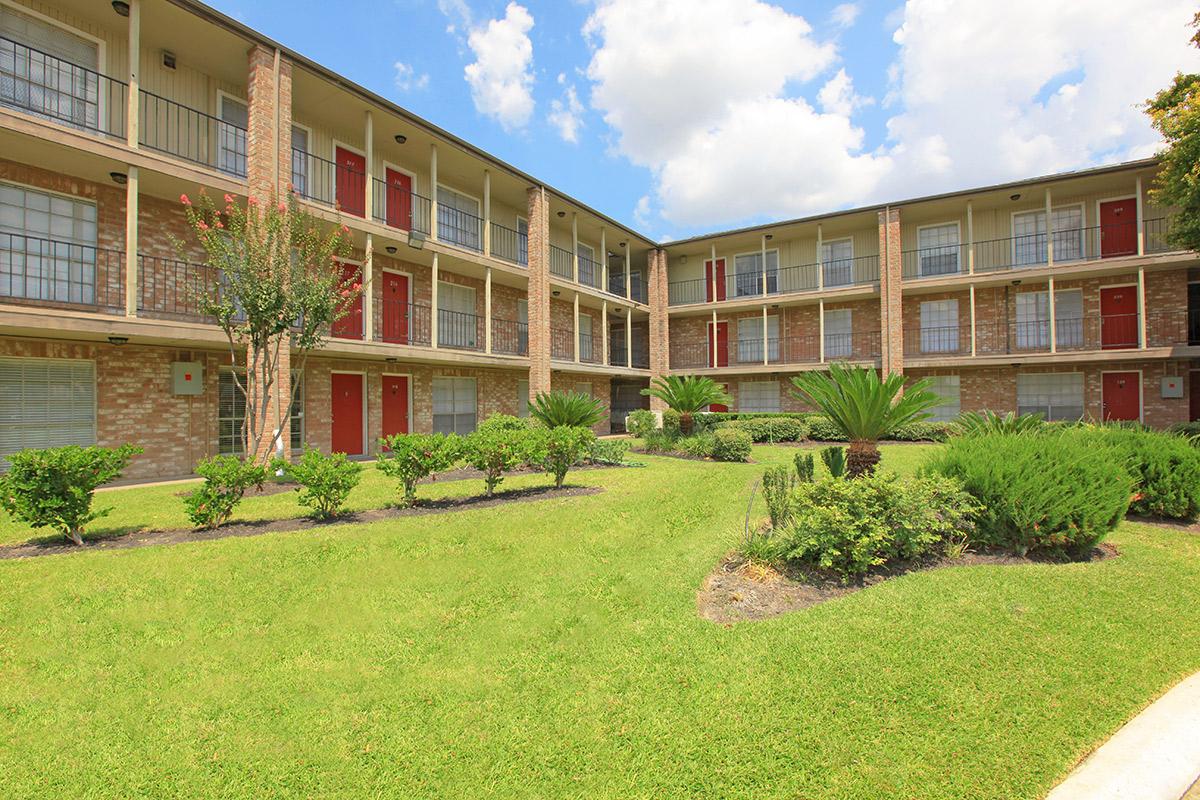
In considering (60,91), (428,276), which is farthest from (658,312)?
(60,91)

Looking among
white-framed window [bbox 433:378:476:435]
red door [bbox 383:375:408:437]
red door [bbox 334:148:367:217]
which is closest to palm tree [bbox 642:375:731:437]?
white-framed window [bbox 433:378:476:435]

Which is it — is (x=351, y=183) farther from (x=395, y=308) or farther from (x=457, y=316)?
(x=457, y=316)

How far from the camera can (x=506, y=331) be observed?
20312 millimetres

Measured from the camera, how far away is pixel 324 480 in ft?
23.3

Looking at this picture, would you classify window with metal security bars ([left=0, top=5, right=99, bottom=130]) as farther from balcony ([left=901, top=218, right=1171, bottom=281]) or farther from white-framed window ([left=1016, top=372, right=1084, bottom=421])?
white-framed window ([left=1016, top=372, right=1084, bottom=421])

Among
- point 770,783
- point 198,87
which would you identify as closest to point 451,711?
point 770,783

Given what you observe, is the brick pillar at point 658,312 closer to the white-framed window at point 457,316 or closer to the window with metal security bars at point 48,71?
the white-framed window at point 457,316

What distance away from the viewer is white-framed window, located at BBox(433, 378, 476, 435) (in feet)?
57.6

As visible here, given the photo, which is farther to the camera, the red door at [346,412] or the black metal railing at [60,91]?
the red door at [346,412]

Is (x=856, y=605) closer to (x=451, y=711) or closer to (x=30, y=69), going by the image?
(x=451, y=711)

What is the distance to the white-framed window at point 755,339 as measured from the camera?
25375mm

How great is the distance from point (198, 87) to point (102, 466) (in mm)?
10330

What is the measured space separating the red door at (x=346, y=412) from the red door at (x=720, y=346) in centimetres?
1671

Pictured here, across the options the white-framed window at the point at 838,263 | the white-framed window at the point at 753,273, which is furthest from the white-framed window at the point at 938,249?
the white-framed window at the point at 753,273
